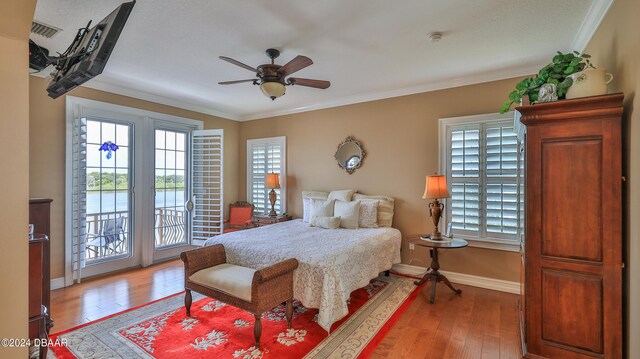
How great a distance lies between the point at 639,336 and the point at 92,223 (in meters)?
5.38

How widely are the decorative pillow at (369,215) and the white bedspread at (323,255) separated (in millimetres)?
109

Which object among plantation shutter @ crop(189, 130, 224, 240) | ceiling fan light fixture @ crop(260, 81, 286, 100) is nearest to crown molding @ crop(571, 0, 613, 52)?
ceiling fan light fixture @ crop(260, 81, 286, 100)

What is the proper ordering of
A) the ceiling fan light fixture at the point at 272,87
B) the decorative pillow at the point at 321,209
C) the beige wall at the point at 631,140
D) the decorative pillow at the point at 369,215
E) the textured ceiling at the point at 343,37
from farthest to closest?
1. the decorative pillow at the point at 321,209
2. the decorative pillow at the point at 369,215
3. the ceiling fan light fixture at the point at 272,87
4. the textured ceiling at the point at 343,37
5. the beige wall at the point at 631,140

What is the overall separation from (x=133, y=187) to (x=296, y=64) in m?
3.39

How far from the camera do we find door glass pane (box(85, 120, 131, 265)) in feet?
13.0

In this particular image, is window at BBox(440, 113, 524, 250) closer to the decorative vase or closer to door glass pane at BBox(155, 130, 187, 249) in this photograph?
the decorative vase

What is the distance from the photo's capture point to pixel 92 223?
4008 mm

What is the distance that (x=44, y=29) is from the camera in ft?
8.18

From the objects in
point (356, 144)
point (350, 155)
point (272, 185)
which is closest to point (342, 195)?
point (350, 155)

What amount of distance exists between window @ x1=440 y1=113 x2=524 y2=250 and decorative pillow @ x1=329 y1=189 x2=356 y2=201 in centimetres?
132

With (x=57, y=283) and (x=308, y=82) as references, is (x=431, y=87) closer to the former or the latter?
(x=308, y=82)

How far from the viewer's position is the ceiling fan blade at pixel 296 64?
7.74 feet

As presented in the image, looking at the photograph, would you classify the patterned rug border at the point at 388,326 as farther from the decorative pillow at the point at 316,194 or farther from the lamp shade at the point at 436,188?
the decorative pillow at the point at 316,194

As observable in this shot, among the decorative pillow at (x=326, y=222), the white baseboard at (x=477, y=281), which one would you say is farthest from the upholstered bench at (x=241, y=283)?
the white baseboard at (x=477, y=281)
